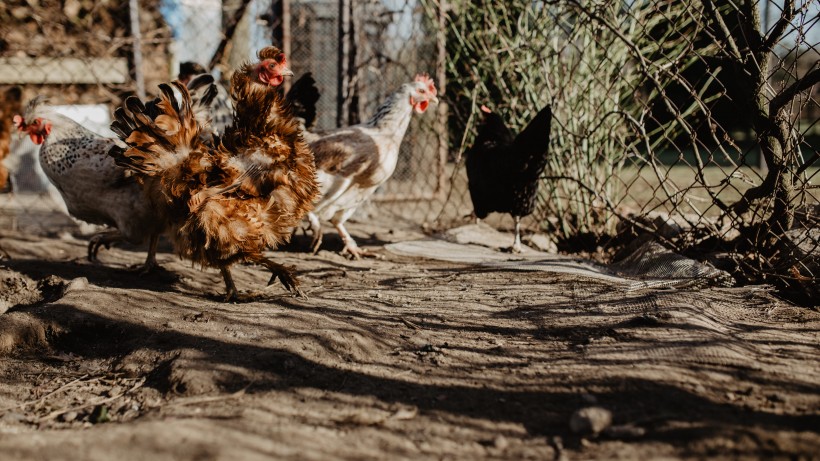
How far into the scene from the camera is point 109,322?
2.31m

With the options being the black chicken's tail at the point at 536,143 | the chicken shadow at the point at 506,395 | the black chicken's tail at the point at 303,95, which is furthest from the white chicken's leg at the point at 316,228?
the chicken shadow at the point at 506,395

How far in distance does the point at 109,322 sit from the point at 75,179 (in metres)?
1.40

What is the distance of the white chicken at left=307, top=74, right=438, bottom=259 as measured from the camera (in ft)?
12.4

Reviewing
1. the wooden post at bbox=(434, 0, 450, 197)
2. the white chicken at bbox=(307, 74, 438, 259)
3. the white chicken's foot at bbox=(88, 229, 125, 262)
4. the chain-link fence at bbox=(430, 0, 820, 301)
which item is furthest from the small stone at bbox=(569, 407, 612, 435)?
the wooden post at bbox=(434, 0, 450, 197)

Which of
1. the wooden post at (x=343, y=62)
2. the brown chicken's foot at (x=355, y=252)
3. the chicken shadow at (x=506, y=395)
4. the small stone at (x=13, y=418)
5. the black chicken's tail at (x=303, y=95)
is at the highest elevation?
the wooden post at (x=343, y=62)

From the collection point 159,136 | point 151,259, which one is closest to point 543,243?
point 151,259

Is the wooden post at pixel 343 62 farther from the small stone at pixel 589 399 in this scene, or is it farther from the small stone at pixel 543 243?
the small stone at pixel 589 399

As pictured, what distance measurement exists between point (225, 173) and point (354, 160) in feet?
4.12

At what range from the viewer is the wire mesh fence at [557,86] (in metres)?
2.62

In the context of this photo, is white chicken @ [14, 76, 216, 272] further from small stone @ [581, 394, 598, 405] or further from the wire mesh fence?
small stone @ [581, 394, 598, 405]

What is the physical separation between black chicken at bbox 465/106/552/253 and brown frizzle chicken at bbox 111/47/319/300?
5.40 feet

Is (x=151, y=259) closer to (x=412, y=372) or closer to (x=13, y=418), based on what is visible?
(x=13, y=418)

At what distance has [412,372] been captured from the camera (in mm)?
1862

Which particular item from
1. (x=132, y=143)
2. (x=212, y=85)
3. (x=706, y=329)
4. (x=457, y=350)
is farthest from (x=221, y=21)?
(x=706, y=329)
